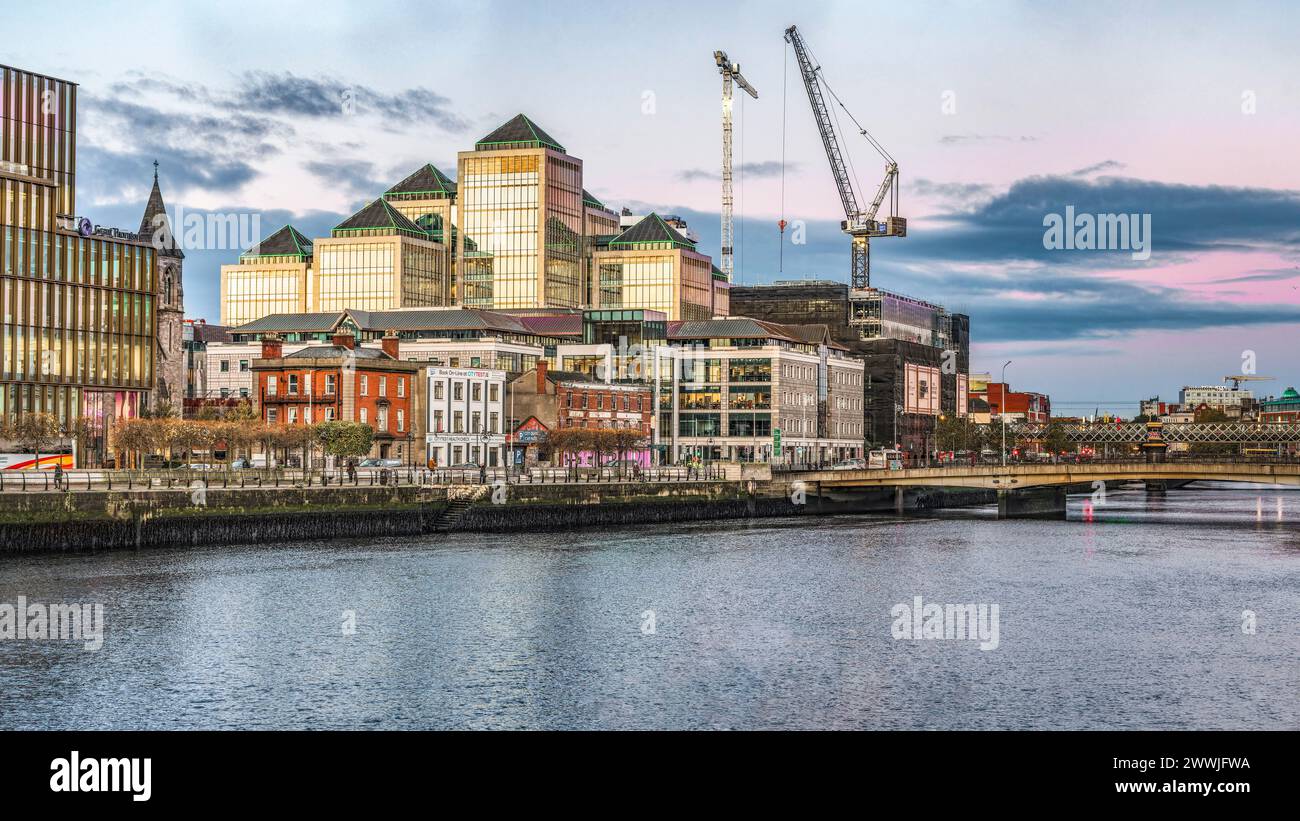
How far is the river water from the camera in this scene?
45906 millimetres

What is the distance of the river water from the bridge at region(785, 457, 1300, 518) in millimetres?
26821

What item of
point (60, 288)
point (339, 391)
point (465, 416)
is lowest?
point (465, 416)

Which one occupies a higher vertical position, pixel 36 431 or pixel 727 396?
pixel 727 396

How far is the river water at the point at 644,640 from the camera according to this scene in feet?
151

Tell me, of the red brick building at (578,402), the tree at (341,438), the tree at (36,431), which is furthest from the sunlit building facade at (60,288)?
the red brick building at (578,402)

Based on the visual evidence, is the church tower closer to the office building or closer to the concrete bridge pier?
the office building

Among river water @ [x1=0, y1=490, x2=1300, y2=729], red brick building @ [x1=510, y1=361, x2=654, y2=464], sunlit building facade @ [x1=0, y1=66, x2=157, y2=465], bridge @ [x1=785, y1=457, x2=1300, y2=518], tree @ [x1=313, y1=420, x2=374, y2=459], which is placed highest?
sunlit building facade @ [x1=0, y1=66, x2=157, y2=465]

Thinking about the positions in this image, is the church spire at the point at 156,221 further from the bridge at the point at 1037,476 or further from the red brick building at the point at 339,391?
the bridge at the point at 1037,476

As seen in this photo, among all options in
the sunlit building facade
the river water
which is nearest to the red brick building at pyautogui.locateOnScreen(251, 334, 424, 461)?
the sunlit building facade

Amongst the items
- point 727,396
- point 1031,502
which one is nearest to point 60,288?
point 727,396

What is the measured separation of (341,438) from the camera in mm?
126312

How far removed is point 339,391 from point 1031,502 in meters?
67.1

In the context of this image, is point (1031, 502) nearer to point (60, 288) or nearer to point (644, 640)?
point (60, 288)

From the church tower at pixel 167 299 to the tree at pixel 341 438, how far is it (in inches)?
1340
